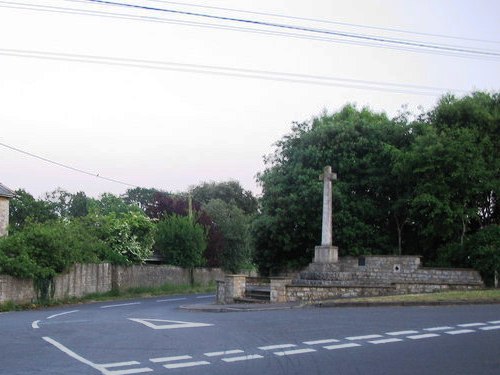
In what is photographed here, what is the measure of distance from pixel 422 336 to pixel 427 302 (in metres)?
6.79

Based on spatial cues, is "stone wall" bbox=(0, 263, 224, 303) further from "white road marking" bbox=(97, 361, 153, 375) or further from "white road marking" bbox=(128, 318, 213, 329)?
"white road marking" bbox=(97, 361, 153, 375)

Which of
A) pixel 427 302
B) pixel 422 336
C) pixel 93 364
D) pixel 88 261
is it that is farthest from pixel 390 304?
pixel 88 261

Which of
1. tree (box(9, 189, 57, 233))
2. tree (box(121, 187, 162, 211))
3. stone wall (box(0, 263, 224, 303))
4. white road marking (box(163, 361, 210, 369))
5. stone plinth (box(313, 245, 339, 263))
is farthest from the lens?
tree (box(121, 187, 162, 211))

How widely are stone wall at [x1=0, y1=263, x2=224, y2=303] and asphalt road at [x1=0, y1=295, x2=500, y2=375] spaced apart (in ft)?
42.8

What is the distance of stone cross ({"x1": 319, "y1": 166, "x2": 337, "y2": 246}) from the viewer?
31.0 metres

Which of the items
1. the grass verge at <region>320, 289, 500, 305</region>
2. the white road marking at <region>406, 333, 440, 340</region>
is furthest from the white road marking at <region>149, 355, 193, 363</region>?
the grass verge at <region>320, 289, 500, 305</region>

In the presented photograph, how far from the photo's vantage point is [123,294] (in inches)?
1593

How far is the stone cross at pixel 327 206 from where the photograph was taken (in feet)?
102

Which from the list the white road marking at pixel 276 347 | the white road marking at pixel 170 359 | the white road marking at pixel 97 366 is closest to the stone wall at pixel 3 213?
the white road marking at pixel 97 366

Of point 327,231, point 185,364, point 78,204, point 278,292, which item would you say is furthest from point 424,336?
point 78,204

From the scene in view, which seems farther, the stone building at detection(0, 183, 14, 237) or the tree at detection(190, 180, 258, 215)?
the tree at detection(190, 180, 258, 215)

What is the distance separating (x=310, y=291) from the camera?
81.4 ft

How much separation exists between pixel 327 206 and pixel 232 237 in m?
37.5

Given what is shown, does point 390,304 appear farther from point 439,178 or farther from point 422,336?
point 439,178
